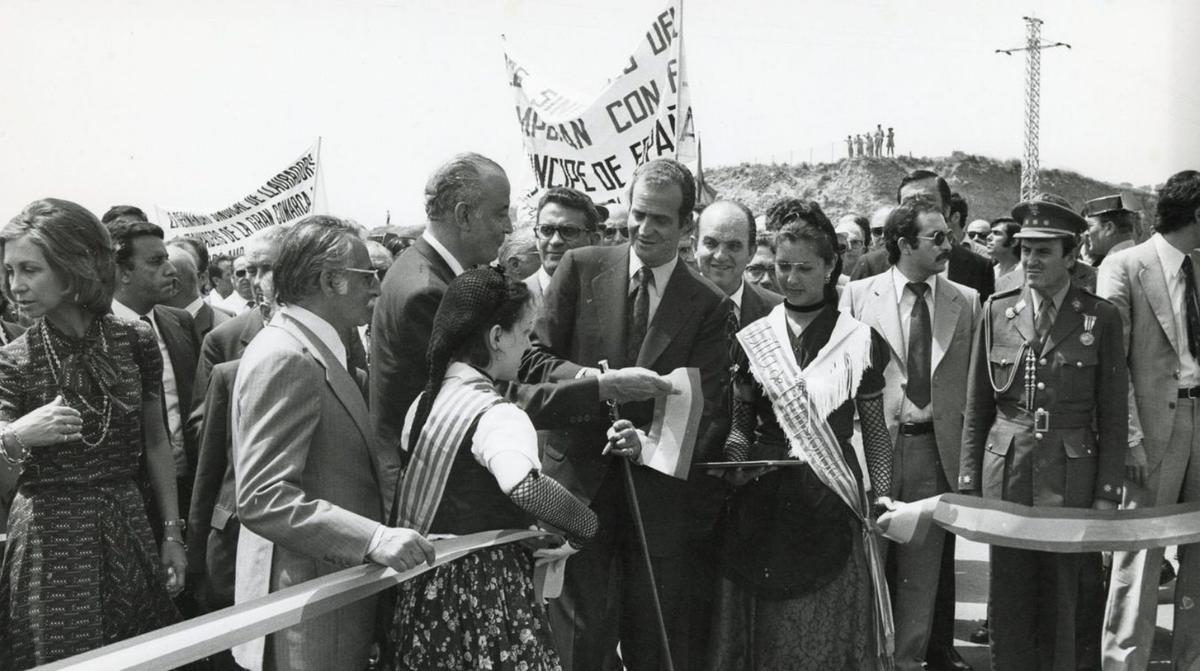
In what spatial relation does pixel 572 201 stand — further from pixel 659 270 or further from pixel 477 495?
pixel 477 495

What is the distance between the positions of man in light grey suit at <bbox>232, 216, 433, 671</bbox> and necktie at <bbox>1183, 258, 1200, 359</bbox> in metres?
3.88

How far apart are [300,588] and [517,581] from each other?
2.01 ft

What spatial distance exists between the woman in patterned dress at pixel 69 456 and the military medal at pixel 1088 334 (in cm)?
372

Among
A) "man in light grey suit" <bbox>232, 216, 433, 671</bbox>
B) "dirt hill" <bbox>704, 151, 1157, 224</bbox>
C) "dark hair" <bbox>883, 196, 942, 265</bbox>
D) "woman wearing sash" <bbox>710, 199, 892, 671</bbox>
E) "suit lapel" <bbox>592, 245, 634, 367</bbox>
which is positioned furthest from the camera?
"dirt hill" <bbox>704, 151, 1157, 224</bbox>

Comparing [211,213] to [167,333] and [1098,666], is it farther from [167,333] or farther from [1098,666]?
[1098,666]

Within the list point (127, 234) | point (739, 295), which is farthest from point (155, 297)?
point (739, 295)

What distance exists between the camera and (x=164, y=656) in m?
2.47

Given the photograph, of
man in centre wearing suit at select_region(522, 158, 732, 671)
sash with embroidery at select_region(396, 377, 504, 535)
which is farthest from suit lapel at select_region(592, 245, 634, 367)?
sash with embroidery at select_region(396, 377, 504, 535)

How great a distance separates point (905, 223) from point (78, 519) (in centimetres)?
377

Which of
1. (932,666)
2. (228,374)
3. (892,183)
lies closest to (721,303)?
(228,374)

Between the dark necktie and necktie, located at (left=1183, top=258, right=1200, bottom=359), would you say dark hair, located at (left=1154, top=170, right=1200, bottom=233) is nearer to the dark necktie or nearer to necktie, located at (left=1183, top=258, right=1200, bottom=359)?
necktie, located at (left=1183, top=258, right=1200, bottom=359)

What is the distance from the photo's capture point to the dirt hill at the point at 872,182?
61.3 metres

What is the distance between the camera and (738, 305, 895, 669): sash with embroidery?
4.06 m

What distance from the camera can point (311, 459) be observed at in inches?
118
